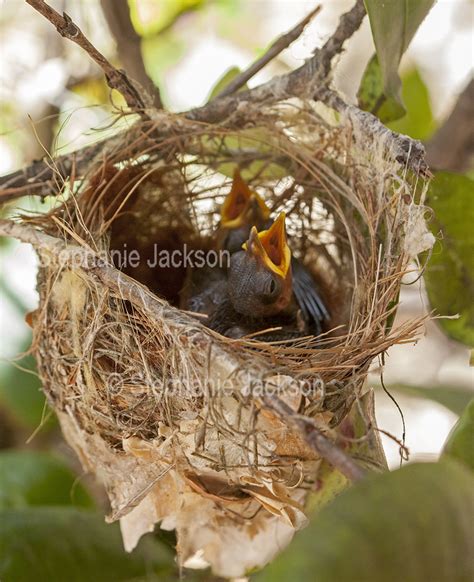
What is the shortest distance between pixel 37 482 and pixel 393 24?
950 millimetres

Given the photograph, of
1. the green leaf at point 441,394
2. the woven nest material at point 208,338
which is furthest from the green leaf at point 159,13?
the green leaf at point 441,394

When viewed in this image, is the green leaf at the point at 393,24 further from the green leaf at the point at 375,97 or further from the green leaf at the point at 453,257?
the green leaf at the point at 453,257

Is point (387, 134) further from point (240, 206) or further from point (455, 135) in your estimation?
point (455, 135)

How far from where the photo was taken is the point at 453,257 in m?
1.26

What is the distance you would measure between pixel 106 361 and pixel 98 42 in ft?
4.01

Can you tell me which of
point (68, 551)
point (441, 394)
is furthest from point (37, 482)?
point (441, 394)

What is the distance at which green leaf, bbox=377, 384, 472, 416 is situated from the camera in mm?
1293

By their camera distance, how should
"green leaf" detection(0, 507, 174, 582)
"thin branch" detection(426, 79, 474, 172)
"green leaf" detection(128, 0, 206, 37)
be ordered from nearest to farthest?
"green leaf" detection(0, 507, 174, 582), "thin branch" detection(426, 79, 474, 172), "green leaf" detection(128, 0, 206, 37)

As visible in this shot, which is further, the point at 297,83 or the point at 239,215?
the point at 239,215

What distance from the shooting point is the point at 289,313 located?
4.65 ft

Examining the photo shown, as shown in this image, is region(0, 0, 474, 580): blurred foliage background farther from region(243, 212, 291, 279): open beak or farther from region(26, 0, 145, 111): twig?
region(243, 212, 291, 279): open beak

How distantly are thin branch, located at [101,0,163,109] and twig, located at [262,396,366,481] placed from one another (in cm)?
79

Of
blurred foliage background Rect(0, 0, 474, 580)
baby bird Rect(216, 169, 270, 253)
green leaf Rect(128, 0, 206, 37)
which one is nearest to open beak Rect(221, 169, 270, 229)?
baby bird Rect(216, 169, 270, 253)

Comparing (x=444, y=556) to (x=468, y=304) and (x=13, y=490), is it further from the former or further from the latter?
(x=13, y=490)
